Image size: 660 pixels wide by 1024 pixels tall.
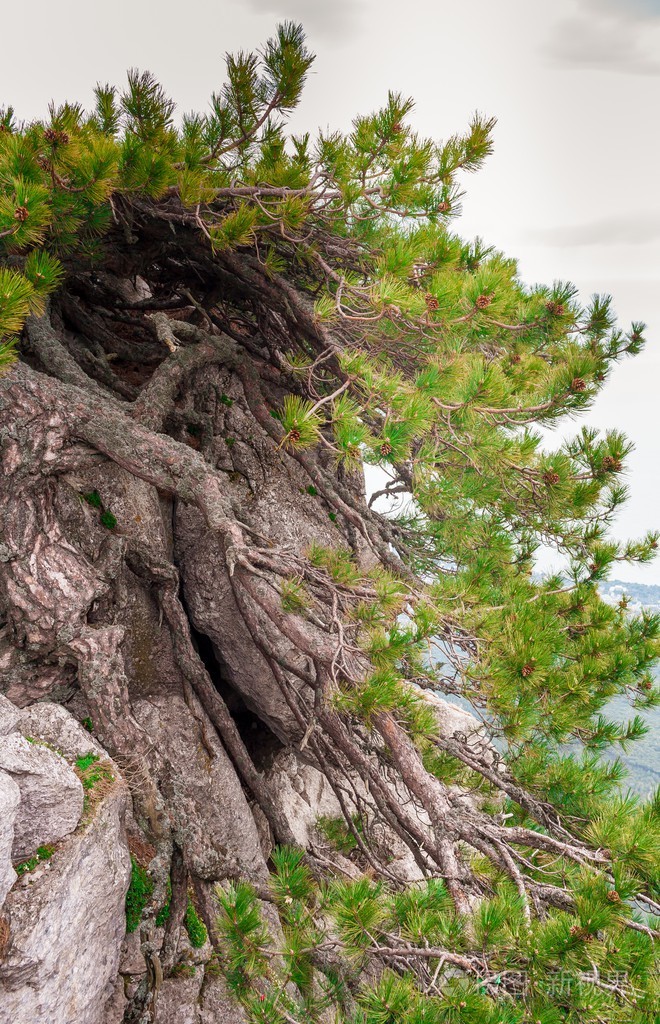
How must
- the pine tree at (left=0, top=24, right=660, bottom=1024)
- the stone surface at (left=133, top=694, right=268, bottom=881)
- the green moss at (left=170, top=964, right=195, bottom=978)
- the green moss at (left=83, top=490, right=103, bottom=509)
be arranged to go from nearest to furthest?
the pine tree at (left=0, top=24, right=660, bottom=1024) < the green moss at (left=170, top=964, right=195, bottom=978) < the stone surface at (left=133, top=694, right=268, bottom=881) < the green moss at (left=83, top=490, right=103, bottom=509)

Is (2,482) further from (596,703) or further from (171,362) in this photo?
(596,703)

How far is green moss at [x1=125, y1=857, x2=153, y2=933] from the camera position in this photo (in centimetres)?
371

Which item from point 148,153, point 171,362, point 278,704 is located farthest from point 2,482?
point 278,704

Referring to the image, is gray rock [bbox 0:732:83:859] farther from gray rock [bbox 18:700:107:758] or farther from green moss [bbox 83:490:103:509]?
green moss [bbox 83:490:103:509]

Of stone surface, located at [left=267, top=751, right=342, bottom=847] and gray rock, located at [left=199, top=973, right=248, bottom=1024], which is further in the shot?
stone surface, located at [left=267, top=751, right=342, bottom=847]

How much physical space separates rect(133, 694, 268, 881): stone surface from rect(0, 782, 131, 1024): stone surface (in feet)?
2.33

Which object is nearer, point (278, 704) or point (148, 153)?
point (148, 153)

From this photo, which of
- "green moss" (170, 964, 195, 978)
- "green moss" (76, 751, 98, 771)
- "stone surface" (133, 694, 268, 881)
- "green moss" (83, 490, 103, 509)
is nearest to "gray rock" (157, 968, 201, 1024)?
"green moss" (170, 964, 195, 978)

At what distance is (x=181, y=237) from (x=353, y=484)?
3359 millimetres

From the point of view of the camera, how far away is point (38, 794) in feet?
10.2

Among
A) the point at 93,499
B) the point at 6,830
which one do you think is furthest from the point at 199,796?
the point at 93,499

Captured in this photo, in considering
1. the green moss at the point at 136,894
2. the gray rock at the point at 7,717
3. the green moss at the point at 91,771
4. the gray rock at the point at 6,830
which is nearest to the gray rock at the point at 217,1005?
the green moss at the point at 136,894

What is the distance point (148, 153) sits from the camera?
335 cm

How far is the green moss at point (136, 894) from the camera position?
371cm
